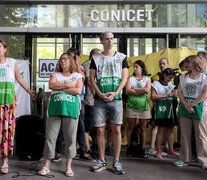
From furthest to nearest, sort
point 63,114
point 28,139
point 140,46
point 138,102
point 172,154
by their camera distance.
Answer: point 140,46, point 172,154, point 138,102, point 28,139, point 63,114

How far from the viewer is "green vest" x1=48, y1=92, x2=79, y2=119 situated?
3.83 meters

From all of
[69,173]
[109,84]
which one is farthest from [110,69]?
[69,173]

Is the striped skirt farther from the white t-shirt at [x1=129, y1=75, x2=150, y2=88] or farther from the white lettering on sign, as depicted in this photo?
the white lettering on sign

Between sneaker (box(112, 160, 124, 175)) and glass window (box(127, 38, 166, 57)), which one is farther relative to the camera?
glass window (box(127, 38, 166, 57))

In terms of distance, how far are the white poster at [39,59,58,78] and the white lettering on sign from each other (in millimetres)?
1864

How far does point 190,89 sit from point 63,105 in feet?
6.64

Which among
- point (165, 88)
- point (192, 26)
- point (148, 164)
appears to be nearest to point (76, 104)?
point (148, 164)

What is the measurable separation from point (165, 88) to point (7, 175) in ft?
10.4

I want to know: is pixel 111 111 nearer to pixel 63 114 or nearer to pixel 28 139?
pixel 63 114

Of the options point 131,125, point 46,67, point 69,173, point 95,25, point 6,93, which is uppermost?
point 95,25

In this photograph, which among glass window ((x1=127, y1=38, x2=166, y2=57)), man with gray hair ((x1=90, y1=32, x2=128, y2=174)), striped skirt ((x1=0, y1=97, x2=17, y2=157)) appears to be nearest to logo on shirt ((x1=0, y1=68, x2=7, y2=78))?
striped skirt ((x1=0, y1=97, x2=17, y2=157))

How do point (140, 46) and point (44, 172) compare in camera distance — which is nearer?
point (44, 172)

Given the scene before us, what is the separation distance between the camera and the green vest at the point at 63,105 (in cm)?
383

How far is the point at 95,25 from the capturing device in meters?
8.58
